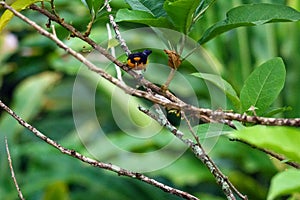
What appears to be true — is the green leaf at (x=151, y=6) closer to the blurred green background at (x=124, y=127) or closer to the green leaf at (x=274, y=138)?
the green leaf at (x=274, y=138)

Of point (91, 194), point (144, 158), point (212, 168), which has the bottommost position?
point (91, 194)

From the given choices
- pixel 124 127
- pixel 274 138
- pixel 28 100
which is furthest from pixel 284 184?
pixel 28 100

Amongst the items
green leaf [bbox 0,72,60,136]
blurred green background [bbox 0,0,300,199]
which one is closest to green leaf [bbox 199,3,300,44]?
blurred green background [bbox 0,0,300,199]

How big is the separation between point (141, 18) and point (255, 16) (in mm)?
106

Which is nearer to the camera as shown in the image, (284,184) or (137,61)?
(284,184)

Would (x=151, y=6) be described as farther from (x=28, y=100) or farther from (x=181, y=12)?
(x=28, y=100)

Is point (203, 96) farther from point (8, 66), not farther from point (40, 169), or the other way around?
point (8, 66)

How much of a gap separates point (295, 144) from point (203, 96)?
2107 mm

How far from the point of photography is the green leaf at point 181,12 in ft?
1.69

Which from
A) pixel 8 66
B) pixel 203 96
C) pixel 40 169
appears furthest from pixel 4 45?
pixel 203 96

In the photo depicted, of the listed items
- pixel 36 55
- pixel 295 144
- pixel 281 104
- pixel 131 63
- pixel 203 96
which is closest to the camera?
pixel 295 144

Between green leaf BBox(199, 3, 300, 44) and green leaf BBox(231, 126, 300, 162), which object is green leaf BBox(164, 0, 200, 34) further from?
green leaf BBox(231, 126, 300, 162)

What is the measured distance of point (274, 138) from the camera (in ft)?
1.07

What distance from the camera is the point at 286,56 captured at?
2.38 metres
